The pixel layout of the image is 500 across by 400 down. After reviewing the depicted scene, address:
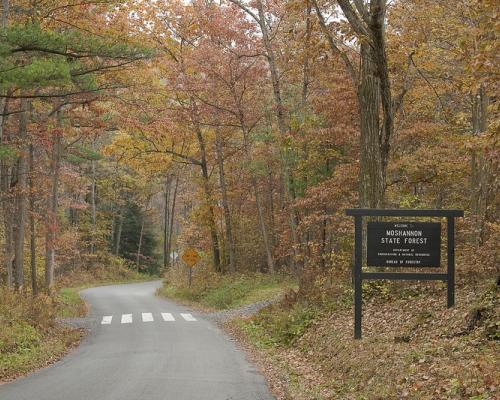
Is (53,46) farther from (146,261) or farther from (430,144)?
(146,261)

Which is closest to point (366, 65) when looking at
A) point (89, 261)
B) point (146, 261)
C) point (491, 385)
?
point (491, 385)

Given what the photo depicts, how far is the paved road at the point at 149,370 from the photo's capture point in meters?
9.25

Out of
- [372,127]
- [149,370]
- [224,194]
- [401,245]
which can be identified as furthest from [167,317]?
[401,245]

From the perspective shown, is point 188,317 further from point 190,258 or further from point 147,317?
point 190,258

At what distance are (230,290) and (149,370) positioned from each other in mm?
16241

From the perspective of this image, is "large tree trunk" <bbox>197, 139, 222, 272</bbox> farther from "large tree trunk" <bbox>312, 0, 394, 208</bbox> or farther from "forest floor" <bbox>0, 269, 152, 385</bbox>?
"large tree trunk" <bbox>312, 0, 394, 208</bbox>

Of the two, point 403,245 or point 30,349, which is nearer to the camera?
point 403,245

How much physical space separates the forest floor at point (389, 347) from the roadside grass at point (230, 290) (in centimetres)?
895

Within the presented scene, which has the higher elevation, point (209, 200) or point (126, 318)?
point (209, 200)

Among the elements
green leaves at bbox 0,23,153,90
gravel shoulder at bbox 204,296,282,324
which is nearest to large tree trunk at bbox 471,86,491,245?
gravel shoulder at bbox 204,296,282,324

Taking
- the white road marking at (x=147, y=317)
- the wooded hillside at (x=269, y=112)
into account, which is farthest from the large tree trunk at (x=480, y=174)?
the white road marking at (x=147, y=317)

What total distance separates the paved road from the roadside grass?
227 inches

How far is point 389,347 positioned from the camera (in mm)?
9398

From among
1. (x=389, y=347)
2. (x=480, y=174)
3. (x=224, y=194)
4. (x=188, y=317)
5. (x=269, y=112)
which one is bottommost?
(x=188, y=317)
